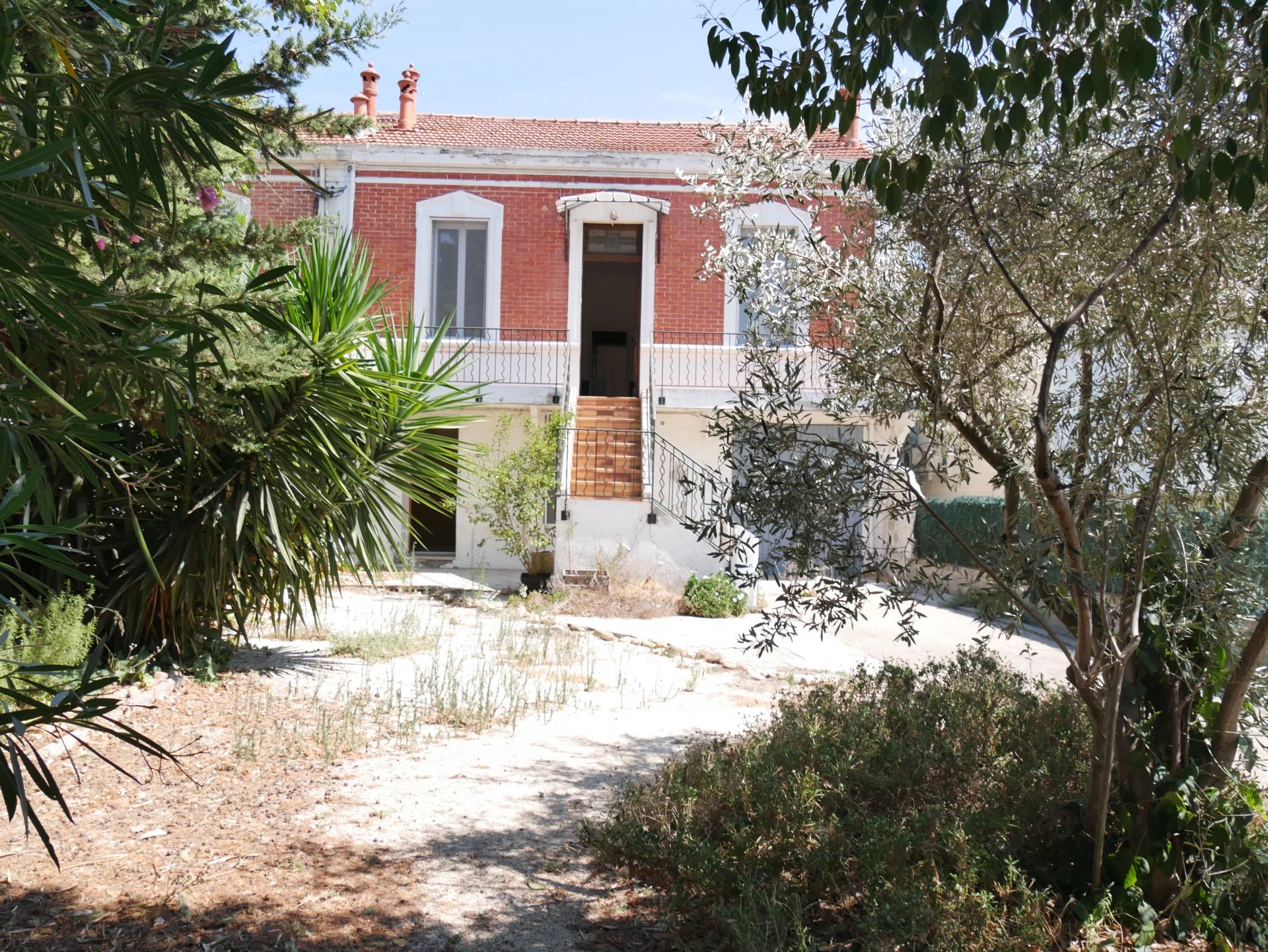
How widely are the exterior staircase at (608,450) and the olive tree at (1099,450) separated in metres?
9.98

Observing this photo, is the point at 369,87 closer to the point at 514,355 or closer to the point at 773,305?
the point at 514,355

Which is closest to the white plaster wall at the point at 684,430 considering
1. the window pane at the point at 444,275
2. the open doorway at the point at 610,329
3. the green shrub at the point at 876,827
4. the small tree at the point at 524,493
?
the small tree at the point at 524,493

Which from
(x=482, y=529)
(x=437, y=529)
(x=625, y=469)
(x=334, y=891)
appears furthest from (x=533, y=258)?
(x=334, y=891)

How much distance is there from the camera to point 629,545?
13.8 m

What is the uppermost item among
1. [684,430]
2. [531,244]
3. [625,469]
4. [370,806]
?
[531,244]

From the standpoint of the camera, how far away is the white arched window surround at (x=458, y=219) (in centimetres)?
1661

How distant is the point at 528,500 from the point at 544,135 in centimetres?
769

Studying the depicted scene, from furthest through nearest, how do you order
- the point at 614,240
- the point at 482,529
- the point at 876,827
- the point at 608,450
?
the point at 614,240 → the point at 482,529 → the point at 608,450 → the point at 876,827

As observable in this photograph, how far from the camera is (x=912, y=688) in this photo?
19.1ft

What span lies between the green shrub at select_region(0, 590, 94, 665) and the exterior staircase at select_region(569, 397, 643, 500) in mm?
8399

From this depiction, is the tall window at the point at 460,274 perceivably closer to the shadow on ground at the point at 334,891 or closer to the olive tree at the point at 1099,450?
the shadow on ground at the point at 334,891

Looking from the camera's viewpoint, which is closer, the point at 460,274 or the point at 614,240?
the point at 460,274

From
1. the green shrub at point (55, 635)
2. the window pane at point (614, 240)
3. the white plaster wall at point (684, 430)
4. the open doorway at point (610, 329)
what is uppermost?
the window pane at point (614, 240)

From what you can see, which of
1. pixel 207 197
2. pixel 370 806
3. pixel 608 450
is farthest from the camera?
pixel 608 450
